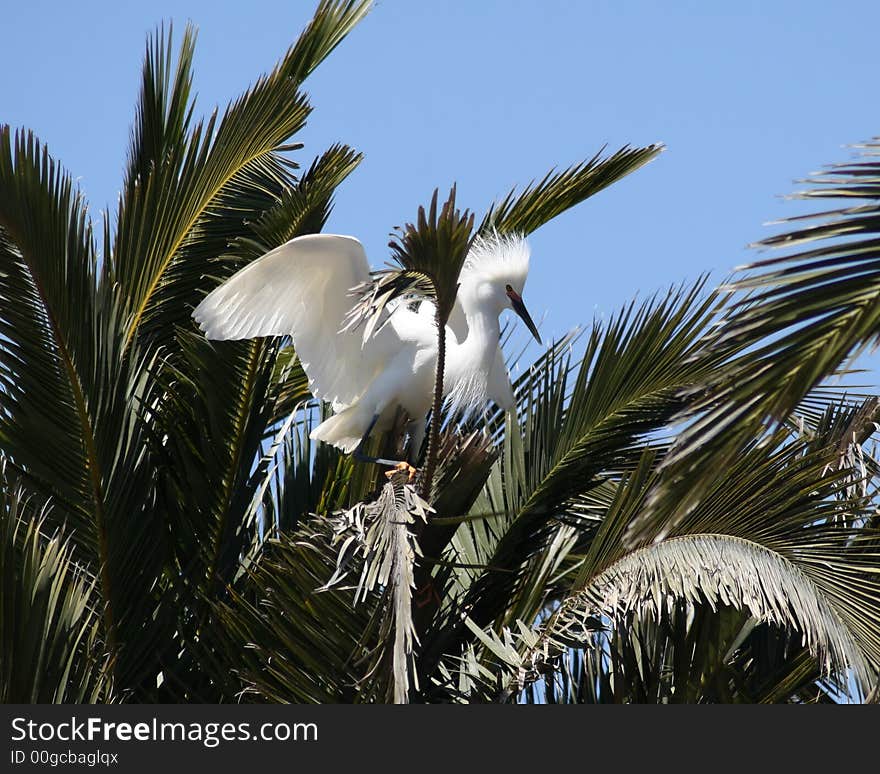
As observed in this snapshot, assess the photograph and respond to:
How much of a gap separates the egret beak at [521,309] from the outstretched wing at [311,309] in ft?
2.07

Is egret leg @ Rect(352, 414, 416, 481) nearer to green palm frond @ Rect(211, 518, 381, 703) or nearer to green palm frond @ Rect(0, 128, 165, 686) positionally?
green palm frond @ Rect(211, 518, 381, 703)

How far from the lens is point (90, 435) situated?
508 centimetres

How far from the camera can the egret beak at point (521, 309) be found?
598 centimetres

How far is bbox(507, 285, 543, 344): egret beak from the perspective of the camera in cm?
598

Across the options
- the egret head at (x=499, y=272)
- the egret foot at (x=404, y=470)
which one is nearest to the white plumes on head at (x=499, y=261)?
the egret head at (x=499, y=272)

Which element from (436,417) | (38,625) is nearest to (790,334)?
(436,417)

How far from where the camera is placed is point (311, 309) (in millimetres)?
6102

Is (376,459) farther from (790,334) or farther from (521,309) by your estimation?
(790,334)

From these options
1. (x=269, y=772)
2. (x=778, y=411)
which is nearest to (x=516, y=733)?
(x=269, y=772)

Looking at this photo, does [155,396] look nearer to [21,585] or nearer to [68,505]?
[68,505]

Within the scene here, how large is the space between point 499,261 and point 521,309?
0.24 m

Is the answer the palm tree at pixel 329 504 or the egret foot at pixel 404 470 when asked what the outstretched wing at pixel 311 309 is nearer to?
the palm tree at pixel 329 504

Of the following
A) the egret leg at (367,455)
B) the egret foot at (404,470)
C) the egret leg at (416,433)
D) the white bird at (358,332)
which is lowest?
the egret foot at (404,470)

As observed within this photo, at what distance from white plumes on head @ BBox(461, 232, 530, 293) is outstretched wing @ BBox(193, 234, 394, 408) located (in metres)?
0.47
